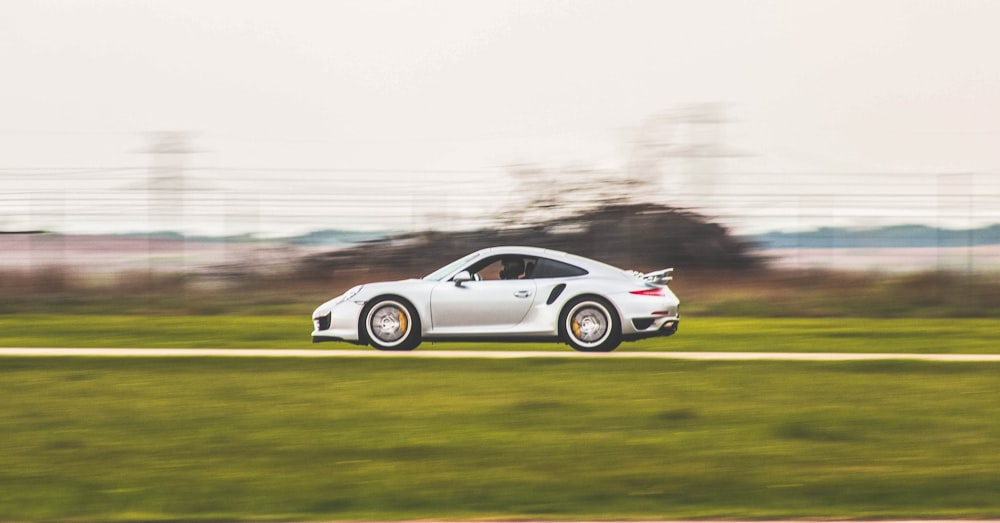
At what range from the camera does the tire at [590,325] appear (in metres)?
13.4

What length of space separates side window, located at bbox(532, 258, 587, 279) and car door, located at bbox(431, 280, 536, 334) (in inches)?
6.3

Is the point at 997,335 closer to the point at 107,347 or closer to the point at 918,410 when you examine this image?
the point at 918,410

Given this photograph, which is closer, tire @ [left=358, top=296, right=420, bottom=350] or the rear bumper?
the rear bumper

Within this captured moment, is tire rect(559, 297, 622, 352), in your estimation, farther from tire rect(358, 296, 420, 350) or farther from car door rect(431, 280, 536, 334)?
tire rect(358, 296, 420, 350)

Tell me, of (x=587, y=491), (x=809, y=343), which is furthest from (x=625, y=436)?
(x=809, y=343)

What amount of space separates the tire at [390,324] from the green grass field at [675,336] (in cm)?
74

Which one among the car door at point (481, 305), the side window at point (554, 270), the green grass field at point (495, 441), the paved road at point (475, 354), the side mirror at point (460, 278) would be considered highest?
the side window at point (554, 270)

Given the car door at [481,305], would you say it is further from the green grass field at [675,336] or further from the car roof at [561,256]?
the green grass field at [675,336]

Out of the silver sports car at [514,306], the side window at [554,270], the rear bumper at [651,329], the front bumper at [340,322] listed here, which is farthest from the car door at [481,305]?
the rear bumper at [651,329]

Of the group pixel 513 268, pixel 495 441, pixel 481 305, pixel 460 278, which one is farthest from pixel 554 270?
pixel 495 441

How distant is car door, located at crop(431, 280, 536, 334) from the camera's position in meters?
13.4

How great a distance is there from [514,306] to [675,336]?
4018 mm

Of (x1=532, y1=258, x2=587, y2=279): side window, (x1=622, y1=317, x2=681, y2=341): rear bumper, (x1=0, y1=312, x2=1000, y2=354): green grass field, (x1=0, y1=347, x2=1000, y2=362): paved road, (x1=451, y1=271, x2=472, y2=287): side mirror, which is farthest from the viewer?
(x1=0, y1=312, x2=1000, y2=354): green grass field

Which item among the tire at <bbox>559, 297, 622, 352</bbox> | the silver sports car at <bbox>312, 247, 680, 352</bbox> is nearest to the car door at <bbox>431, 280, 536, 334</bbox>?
the silver sports car at <bbox>312, 247, 680, 352</bbox>
